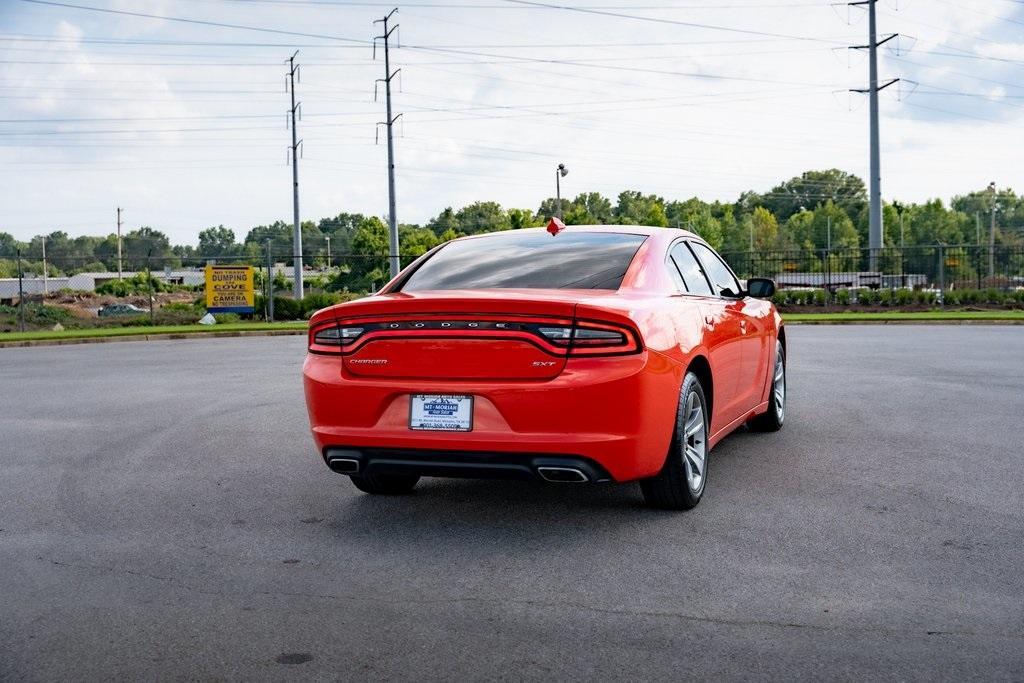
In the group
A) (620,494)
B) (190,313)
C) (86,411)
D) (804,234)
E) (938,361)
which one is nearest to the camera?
(620,494)

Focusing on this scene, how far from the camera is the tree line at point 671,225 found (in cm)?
8269

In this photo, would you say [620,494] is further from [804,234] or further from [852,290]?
[804,234]

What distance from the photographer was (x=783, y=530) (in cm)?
526

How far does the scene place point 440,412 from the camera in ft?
16.8

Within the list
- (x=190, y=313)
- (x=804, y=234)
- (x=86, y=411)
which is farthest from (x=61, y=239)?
(x=86, y=411)

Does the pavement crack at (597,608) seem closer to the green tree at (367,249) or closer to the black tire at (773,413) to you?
the black tire at (773,413)

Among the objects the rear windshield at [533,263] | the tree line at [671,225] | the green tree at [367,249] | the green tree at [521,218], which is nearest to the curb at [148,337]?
the rear windshield at [533,263]

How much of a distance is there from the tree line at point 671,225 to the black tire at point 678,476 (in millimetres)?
54179

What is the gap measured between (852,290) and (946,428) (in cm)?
2770

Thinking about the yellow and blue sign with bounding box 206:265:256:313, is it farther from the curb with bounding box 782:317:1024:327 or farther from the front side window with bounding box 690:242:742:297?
the front side window with bounding box 690:242:742:297

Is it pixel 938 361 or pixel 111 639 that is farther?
pixel 938 361

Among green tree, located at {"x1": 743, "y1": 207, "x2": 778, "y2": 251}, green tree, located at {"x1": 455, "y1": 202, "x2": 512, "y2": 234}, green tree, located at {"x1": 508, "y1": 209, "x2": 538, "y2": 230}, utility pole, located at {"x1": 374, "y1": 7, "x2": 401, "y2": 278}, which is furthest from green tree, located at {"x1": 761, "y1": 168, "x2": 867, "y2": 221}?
utility pole, located at {"x1": 374, "y1": 7, "x2": 401, "y2": 278}

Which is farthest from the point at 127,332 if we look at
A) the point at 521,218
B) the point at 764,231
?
the point at 764,231

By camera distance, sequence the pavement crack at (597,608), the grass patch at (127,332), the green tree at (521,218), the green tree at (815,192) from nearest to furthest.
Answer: the pavement crack at (597,608) → the grass patch at (127,332) → the green tree at (521,218) → the green tree at (815,192)
